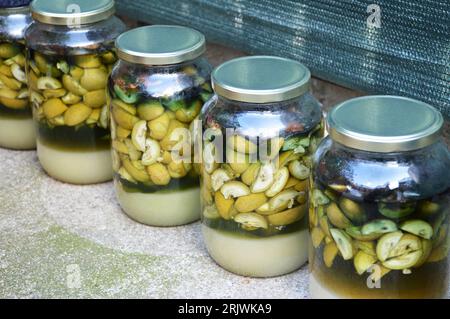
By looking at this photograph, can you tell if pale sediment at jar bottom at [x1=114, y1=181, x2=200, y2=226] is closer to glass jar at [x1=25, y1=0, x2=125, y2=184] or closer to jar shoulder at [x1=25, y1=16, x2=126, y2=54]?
glass jar at [x1=25, y1=0, x2=125, y2=184]

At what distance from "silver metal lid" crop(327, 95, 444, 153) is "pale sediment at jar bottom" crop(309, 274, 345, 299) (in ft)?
0.73

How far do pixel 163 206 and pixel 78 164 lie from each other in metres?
0.24

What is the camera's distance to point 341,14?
162 cm

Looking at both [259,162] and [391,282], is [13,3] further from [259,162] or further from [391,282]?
[391,282]

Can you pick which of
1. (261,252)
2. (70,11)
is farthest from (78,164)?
(261,252)

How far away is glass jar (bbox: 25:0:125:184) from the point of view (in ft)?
5.33

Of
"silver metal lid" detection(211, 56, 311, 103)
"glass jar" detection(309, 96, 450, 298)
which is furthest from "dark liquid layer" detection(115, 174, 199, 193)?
"glass jar" detection(309, 96, 450, 298)

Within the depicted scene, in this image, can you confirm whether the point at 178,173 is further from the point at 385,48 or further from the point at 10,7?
the point at 10,7

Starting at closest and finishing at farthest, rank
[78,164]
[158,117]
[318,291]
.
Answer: [318,291] < [158,117] < [78,164]

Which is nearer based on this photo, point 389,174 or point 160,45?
point 389,174

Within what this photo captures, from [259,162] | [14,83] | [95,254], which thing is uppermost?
[259,162]

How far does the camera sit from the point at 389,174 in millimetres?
1191

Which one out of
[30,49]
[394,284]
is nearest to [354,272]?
[394,284]

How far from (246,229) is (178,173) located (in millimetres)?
201
